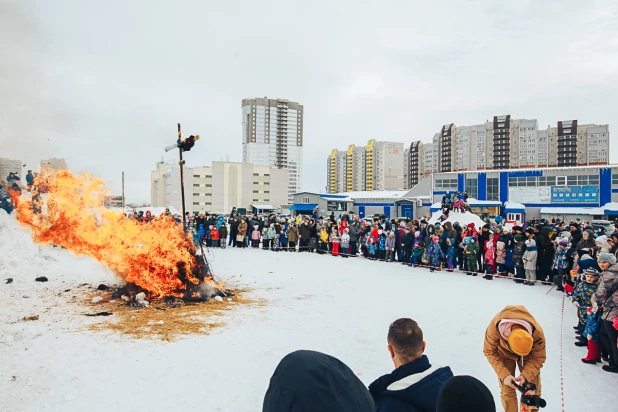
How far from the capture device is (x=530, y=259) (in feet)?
40.7

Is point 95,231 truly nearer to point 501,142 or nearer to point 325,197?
point 325,197

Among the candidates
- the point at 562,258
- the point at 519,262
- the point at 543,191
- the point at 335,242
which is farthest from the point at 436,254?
the point at 543,191

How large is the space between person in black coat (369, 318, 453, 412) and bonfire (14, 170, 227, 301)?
329 inches

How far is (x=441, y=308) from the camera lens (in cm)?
922

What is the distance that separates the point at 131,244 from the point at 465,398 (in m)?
10.1

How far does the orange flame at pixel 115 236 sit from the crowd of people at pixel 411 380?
8.21m

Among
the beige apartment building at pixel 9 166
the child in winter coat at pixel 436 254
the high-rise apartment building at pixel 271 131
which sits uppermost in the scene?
the high-rise apartment building at pixel 271 131

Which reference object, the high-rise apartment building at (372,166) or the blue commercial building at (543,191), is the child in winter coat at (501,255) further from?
the high-rise apartment building at (372,166)

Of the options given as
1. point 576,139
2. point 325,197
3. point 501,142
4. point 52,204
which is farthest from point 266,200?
point 52,204

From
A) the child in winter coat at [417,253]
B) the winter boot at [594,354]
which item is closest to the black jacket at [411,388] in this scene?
the winter boot at [594,354]

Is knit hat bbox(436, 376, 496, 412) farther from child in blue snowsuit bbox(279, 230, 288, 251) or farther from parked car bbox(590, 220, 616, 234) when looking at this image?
parked car bbox(590, 220, 616, 234)

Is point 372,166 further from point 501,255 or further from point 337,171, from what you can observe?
point 501,255

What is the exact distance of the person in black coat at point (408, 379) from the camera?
91.7 inches

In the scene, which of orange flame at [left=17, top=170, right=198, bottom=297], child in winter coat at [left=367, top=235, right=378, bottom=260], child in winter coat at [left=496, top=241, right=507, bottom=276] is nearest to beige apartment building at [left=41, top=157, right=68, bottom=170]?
orange flame at [left=17, top=170, right=198, bottom=297]
